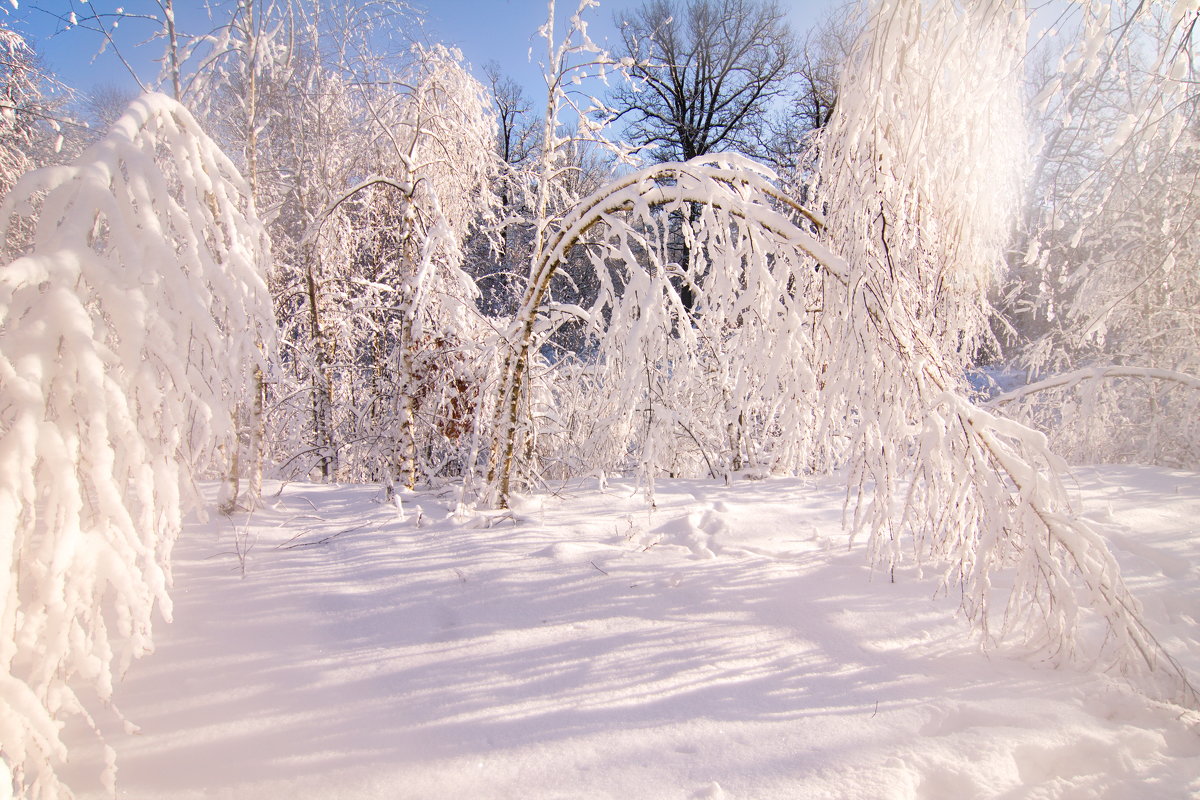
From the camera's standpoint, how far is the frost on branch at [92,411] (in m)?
1.25

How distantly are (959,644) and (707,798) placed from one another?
4.81 ft

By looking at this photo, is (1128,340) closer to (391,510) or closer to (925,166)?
(925,166)

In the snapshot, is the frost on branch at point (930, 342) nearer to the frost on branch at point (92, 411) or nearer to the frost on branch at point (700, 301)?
the frost on branch at point (700, 301)

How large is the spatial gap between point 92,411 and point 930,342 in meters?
2.90

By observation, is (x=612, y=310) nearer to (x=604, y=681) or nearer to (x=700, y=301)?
(x=700, y=301)

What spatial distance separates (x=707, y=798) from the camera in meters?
1.59

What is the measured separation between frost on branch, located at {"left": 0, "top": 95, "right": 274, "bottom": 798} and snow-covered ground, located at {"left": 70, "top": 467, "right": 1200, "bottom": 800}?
1.72ft

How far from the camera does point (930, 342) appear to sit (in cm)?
239

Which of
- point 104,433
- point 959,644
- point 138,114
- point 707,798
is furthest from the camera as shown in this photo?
point 959,644

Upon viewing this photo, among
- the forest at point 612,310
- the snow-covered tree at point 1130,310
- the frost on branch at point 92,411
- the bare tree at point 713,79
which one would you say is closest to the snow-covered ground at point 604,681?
the forest at point 612,310

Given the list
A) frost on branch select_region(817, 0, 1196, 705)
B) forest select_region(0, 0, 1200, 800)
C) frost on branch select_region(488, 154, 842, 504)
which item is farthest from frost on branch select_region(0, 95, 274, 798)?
frost on branch select_region(817, 0, 1196, 705)

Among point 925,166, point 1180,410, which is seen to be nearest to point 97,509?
point 925,166

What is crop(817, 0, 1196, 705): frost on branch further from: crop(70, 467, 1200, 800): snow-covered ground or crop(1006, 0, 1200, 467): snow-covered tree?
crop(1006, 0, 1200, 467): snow-covered tree

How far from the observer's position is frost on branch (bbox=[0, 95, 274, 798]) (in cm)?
125
